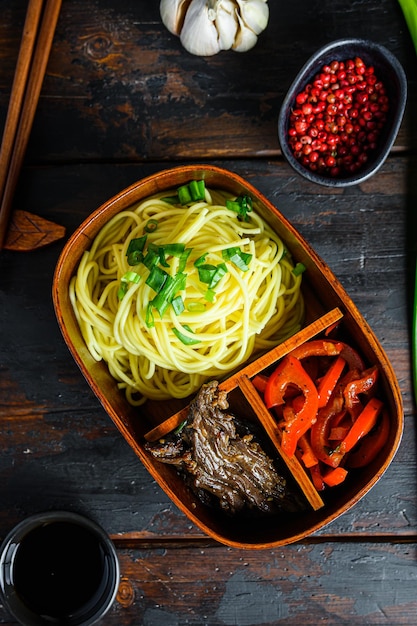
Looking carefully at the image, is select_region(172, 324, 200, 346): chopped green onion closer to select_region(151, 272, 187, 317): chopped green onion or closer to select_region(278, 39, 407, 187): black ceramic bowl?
select_region(151, 272, 187, 317): chopped green onion

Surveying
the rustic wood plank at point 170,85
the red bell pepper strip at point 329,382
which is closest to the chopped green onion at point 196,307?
the red bell pepper strip at point 329,382

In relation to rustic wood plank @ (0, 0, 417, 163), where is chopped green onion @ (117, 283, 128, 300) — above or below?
below

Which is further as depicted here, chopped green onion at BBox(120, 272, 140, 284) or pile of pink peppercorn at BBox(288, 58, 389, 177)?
pile of pink peppercorn at BBox(288, 58, 389, 177)

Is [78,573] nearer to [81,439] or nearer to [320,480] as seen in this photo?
[81,439]

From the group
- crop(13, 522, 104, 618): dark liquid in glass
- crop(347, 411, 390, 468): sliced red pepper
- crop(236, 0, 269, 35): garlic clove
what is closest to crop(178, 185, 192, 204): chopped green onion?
crop(236, 0, 269, 35): garlic clove

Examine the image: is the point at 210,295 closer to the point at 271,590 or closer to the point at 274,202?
the point at 274,202
